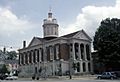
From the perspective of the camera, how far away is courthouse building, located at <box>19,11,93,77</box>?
9075 centimetres

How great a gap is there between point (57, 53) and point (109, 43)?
1951cm

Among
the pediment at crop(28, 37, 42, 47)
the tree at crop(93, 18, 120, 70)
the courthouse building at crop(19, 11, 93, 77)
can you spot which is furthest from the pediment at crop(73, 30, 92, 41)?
the pediment at crop(28, 37, 42, 47)

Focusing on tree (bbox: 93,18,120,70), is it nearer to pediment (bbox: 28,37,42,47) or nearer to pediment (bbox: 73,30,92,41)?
pediment (bbox: 73,30,92,41)

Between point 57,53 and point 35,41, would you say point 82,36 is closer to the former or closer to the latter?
point 57,53

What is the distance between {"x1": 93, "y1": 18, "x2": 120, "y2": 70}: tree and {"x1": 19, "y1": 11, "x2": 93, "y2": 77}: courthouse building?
810 cm

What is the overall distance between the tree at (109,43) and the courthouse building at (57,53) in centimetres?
810

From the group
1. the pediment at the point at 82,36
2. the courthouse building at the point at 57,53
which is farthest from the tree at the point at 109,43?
the courthouse building at the point at 57,53

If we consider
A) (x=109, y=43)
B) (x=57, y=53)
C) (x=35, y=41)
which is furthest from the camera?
(x=35, y=41)

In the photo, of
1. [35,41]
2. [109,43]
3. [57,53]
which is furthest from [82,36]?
[35,41]

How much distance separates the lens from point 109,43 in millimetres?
79750

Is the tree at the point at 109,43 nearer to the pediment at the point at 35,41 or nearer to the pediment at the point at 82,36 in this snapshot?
the pediment at the point at 82,36

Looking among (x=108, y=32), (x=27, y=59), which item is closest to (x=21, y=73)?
(x=27, y=59)

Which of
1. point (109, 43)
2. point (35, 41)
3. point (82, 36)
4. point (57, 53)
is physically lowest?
point (57, 53)

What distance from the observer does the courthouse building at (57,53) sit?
298ft
